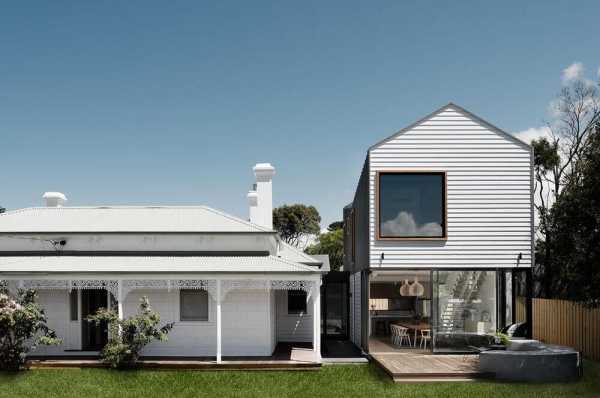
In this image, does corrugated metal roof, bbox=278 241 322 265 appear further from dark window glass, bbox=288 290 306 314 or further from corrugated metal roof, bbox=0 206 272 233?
corrugated metal roof, bbox=0 206 272 233

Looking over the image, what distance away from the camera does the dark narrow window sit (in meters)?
14.0

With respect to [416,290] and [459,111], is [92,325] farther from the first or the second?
[459,111]

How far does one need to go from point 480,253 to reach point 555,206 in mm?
2273

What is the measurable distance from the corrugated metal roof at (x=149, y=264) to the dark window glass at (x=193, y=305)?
929 mm

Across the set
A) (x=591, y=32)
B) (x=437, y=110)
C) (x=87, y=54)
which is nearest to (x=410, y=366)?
(x=437, y=110)

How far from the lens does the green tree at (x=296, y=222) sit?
68125 mm

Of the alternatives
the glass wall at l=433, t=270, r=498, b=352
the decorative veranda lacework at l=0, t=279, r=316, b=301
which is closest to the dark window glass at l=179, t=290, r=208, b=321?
the decorative veranda lacework at l=0, t=279, r=316, b=301

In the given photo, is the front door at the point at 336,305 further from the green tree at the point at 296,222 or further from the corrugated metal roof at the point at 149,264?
the green tree at the point at 296,222

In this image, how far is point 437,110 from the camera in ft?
46.0

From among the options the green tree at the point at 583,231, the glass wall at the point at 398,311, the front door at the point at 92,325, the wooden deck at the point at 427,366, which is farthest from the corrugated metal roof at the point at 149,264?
the green tree at the point at 583,231

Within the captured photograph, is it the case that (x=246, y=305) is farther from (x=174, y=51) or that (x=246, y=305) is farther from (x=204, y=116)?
(x=204, y=116)

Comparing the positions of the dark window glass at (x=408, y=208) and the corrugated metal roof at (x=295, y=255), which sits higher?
the dark window glass at (x=408, y=208)

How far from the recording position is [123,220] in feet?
52.5

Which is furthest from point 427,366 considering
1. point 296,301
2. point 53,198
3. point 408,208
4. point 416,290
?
point 53,198
